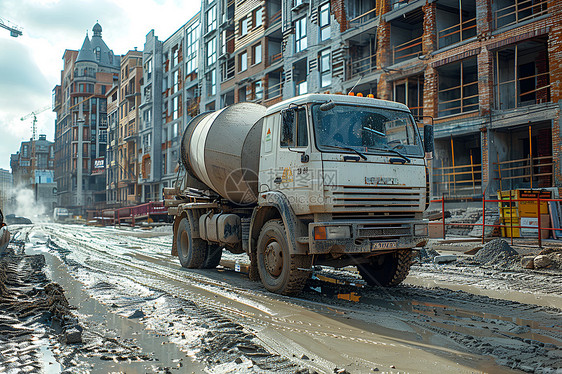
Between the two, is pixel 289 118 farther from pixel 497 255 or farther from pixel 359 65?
pixel 359 65

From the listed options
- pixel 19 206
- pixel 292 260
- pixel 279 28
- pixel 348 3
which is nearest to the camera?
pixel 292 260

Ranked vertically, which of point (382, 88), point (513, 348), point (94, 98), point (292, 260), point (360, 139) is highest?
point (94, 98)

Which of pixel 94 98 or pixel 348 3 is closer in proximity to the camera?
pixel 348 3

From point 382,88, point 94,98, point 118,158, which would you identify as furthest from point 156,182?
point 94,98

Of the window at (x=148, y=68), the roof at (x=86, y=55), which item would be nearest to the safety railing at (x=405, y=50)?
the window at (x=148, y=68)

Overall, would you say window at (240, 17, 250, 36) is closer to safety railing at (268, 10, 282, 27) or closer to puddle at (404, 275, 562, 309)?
safety railing at (268, 10, 282, 27)

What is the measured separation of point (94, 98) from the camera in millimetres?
92438

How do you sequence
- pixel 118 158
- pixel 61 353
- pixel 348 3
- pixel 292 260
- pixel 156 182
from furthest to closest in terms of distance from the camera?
pixel 118 158 < pixel 156 182 < pixel 348 3 < pixel 292 260 < pixel 61 353

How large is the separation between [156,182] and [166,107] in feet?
29.4

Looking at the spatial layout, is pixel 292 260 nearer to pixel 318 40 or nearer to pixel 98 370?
pixel 98 370

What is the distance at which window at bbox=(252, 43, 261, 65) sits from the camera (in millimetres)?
38434

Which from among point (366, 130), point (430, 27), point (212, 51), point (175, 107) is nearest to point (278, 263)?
point (366, 130)

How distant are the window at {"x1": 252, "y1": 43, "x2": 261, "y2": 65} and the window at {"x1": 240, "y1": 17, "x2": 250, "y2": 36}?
7.73ft

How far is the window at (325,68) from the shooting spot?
2990 cm
